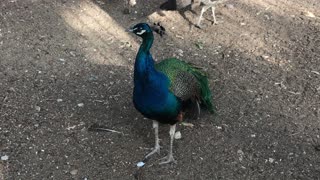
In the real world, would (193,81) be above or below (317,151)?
above

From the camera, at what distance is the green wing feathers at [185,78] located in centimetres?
370

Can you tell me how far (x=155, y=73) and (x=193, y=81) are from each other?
0.56 m

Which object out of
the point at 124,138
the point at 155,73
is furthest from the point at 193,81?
the point at 124,138

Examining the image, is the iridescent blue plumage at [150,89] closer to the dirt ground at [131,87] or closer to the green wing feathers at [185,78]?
the green wing feathers at [185,78]

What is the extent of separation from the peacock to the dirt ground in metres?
0.36

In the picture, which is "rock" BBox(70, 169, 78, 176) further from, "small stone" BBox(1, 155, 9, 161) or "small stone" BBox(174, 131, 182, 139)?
"small stone" BBox(174, 131, 182, 139)

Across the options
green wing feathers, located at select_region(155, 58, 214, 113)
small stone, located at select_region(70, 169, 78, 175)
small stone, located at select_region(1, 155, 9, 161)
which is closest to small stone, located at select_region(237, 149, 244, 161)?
green wing feathers, located at select_region(155, 58, 214, 113)

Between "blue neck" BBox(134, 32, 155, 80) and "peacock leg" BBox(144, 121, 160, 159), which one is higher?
"blue neck" BBox(134, 32, 155, 80)

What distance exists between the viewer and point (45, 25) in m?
5.61

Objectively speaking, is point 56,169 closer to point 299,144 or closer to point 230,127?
point 230,127

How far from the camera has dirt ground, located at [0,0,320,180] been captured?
12.4ft

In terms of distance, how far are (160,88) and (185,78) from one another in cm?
43

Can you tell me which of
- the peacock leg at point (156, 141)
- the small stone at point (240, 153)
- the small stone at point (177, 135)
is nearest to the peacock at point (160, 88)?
the peacock leg at point (156, 141)

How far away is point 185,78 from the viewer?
383 cm
